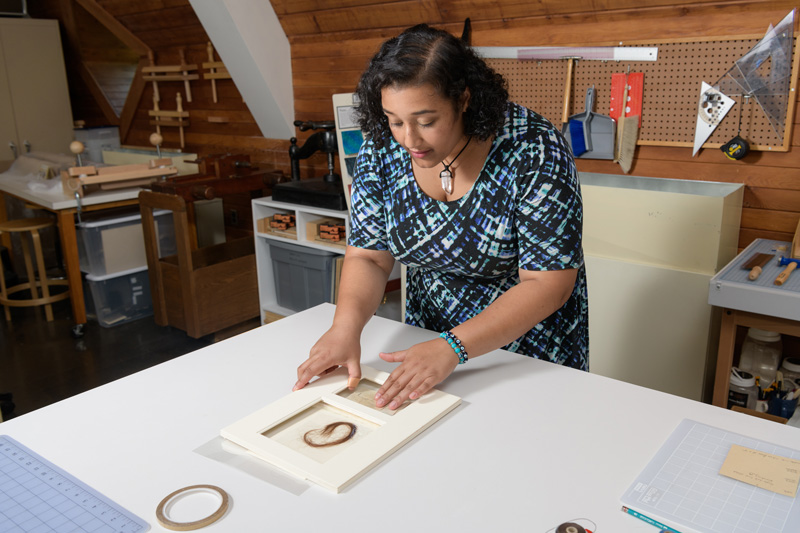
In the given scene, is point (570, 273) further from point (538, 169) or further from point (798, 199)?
point (798, 199)

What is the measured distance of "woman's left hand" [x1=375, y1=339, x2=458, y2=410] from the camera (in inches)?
44.3

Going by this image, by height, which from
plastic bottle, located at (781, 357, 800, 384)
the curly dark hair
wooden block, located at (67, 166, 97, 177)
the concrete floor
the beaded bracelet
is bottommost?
the concrete floor

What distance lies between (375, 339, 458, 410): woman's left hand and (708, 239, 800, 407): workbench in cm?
105

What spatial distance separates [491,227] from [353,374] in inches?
16.0

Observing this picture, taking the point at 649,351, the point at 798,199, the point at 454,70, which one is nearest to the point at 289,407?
the point at 454,70

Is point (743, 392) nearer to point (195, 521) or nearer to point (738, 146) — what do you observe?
point (738, 146)

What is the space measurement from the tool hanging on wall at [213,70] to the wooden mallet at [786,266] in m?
3.26

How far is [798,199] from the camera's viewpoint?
2176mm

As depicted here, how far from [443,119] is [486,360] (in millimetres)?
498

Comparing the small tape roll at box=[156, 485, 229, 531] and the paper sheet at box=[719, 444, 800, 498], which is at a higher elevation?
the paper sheet at box=[719, 444, 800, 498]

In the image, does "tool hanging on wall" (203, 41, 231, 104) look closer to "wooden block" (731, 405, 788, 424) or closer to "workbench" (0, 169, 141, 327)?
"workbench" (0, 169, 141, 327)

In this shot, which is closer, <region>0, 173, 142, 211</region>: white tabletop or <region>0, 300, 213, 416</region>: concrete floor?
<region>0, 300, 213, 416</region>: concrete floor

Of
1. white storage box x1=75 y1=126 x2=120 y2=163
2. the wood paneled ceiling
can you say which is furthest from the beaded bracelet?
white storage box x1=75 y1=126 x2=120 y2=163

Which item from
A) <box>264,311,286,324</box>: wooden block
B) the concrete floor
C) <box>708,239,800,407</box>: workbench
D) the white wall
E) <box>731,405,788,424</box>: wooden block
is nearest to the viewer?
<box>708,239,800,407</box>: workbench
